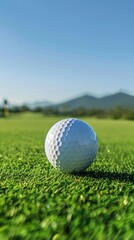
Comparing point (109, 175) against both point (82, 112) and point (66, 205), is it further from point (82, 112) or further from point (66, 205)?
point (82, 112)

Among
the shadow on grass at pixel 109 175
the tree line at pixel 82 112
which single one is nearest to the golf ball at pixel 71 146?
the shadow on grass at pixel 109 175

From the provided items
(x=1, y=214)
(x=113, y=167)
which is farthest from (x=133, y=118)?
(x=1, y=214)

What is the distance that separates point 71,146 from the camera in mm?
3754

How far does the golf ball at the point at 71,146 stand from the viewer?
371cm

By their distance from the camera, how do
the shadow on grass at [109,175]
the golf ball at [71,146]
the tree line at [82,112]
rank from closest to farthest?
the shadow on grass at [109,175]
the golf ball at [71,146]
the tree line at [82,112]

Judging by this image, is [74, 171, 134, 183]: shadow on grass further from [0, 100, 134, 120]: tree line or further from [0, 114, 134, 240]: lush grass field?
[0, 100, 134, 120]: tree line

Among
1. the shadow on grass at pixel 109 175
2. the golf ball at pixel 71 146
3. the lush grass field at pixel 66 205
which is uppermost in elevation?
the golf ball at pixel 71 146

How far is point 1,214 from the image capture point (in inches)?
89.0

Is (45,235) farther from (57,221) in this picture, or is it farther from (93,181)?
(93,181)

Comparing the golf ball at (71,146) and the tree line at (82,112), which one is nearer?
the golf ball at (71,146)

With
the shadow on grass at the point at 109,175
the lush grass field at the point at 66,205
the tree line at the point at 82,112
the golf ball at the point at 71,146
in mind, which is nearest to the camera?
the lush grass field at the point at 66,205

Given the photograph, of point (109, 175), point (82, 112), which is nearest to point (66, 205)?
point (109, 175)

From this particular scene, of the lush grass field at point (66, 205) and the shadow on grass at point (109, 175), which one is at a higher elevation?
the lush grass field at point (66, 205)

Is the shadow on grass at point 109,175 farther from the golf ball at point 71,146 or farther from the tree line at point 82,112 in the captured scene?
the tree line at point 82,112
